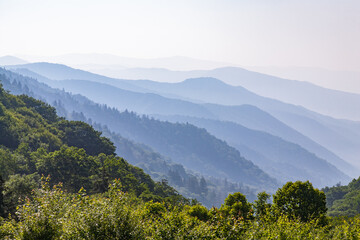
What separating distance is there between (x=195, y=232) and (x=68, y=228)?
854cm

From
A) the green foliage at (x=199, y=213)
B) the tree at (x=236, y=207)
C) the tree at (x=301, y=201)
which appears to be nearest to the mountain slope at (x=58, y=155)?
the green foliage at (x=199, y=213)

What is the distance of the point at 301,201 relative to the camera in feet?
129

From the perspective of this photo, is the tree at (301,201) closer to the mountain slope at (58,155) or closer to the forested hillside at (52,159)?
the forested hillside at (52,159)

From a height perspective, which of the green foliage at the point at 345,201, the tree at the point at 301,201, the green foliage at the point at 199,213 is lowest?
the green foliage at the point at 345,201

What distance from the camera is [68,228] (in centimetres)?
2008

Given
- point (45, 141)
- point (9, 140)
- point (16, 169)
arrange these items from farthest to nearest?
1. point (45, 141)
2. point (9, 140)
3. point (16, 169)

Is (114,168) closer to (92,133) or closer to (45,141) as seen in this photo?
(45,141)

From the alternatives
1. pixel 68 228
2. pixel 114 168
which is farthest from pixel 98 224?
pixel 114 168

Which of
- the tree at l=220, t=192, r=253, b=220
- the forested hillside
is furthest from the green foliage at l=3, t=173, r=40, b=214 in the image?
the tree at l=220, t=192, r=253, b=220

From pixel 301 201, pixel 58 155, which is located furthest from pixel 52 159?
pixel 301 201

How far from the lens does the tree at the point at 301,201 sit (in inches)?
1537

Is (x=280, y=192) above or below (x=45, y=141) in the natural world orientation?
above

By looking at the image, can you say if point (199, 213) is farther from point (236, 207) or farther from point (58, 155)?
point (58, 155)

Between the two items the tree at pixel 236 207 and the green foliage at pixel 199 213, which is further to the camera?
the tree at pixel 236 207
